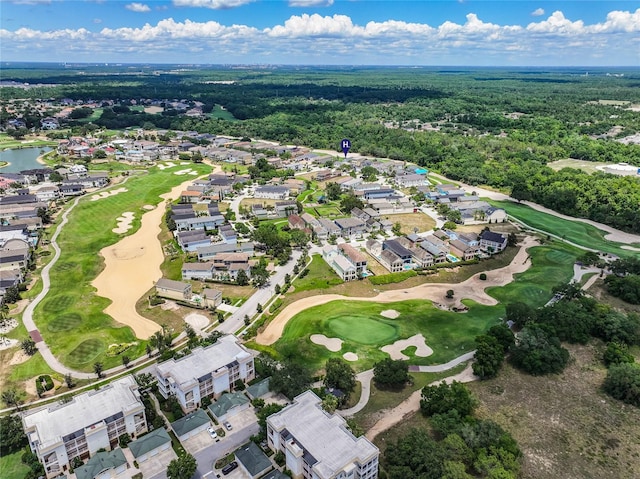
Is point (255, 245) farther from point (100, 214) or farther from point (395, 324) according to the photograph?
point (100, 214)

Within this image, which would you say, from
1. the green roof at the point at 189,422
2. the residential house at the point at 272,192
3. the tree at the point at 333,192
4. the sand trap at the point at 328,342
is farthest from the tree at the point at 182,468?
the tree at the point at 333,192

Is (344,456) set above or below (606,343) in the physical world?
above

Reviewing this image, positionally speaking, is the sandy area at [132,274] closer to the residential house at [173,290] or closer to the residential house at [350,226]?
the residential house at [173,290]

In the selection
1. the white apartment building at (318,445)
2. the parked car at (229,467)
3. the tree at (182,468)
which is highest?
the white apartment building at (318,445)

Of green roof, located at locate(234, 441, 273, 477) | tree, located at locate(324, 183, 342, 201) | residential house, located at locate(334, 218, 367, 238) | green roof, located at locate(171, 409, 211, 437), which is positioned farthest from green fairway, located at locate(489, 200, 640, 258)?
green roof, located at locate(171, 409, 211, 437)

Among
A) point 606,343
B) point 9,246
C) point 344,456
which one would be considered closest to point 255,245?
point 9,246

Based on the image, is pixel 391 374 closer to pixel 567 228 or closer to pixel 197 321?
pixel 197 321

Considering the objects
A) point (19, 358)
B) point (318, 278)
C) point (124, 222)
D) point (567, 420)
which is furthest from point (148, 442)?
point (124, 222)

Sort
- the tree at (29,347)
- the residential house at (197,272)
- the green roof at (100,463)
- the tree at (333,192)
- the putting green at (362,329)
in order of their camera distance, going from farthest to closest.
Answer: the tree at (333,192) < the residential house at (197,272) < the putting green at (362,329) < the tree at (29,347) < the green roof at (100,463)
